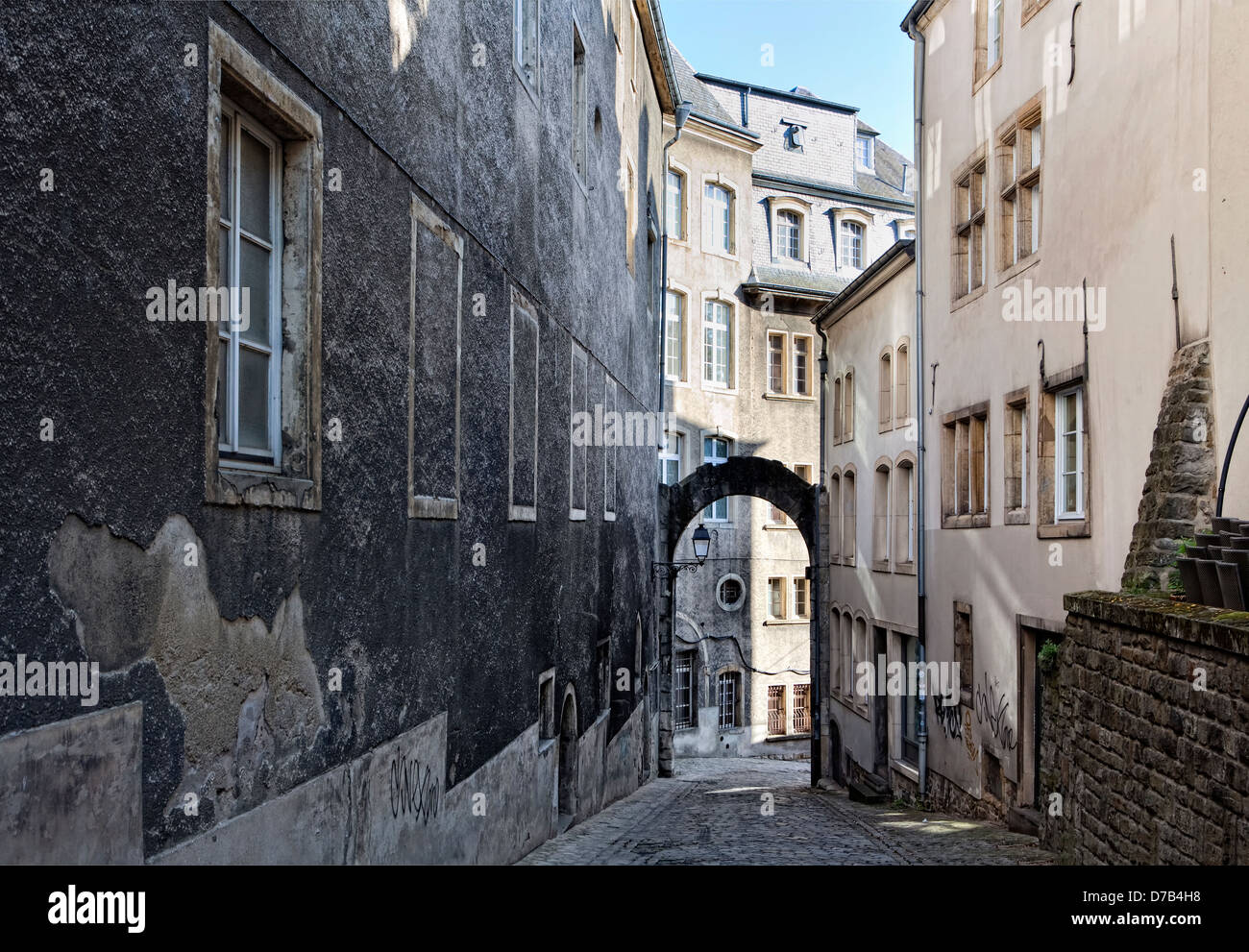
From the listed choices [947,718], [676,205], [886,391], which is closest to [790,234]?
[676,205]

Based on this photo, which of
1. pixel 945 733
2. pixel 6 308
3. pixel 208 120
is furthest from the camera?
pixel 945 733

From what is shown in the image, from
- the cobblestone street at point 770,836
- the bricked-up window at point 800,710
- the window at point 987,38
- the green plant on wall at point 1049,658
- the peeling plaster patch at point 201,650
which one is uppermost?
the window at point 987,38

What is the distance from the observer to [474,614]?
29.9ft

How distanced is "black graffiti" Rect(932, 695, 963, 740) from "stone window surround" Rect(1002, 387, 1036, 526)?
327 cm

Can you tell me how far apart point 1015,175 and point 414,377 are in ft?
32.3

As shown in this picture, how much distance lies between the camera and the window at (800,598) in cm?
3434

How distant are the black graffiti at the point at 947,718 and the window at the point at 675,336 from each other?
615 inches

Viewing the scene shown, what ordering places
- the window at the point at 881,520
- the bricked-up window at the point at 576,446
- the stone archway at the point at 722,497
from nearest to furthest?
the bricked-up window at the point at 576,446, the window at the point at 881,520, the stone archway at the point at 722,497

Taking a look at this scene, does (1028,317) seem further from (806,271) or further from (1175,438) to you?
(806,271)

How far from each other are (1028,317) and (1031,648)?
3675 millimetres

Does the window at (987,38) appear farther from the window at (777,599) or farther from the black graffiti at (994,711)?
the window at (777,599)

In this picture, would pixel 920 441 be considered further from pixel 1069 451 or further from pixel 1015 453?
pixel 1069 451

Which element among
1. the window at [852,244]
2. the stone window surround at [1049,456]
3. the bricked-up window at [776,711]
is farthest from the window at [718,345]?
the stone window surround at [1049,456]

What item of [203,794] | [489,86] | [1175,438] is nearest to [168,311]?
[203,794]
